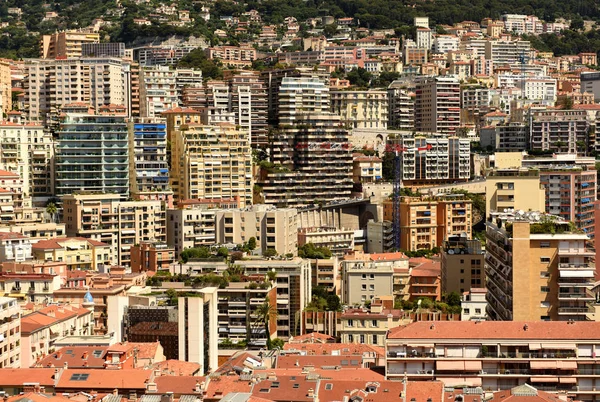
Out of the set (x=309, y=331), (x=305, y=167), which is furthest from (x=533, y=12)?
(x=309, y=331)

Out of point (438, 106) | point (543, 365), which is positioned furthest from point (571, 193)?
point (438, 106)

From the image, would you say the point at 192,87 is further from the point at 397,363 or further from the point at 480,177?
the point at 397,363

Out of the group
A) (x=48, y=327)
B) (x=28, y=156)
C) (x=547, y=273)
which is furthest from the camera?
(x=28, y=156)

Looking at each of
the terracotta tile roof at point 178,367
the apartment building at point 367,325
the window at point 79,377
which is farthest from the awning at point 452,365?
the apartment building at point 367,325

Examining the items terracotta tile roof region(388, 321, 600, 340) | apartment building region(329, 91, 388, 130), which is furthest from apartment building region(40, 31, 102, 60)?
terracotta tile roof region(388, 321, 600, 340)

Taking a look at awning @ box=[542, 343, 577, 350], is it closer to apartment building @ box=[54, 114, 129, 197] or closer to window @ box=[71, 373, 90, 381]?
window @ box=[71, 373, 90, 381]

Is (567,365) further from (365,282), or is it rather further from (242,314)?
(365,282)

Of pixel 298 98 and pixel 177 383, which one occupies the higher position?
Answer: pixel 298 98
